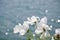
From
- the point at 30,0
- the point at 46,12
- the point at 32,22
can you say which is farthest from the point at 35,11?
the point at 32,22

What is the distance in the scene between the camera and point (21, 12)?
466 cm

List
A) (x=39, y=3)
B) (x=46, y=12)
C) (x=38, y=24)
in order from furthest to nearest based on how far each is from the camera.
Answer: (x=39, y=3)
(x=46, y=12)
(x=38, y=24)

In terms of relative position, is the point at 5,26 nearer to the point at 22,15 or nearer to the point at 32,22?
the point at 22,15

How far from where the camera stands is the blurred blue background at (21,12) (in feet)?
11.8

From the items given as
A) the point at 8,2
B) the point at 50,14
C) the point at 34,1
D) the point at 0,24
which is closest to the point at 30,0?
the point at 34,1

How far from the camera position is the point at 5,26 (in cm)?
375

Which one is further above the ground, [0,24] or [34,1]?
[34,1]

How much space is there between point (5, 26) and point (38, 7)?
1395 millimetres

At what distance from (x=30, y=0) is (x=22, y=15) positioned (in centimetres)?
128

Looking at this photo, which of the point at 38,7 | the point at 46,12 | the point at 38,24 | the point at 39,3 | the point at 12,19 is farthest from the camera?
the point at 39,3

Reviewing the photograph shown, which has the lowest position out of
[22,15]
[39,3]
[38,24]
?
[38,24]

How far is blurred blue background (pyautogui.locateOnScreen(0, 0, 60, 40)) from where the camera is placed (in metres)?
3.59

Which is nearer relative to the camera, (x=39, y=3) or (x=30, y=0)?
(x=39, y=3)

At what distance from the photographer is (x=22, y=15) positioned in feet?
14.4
